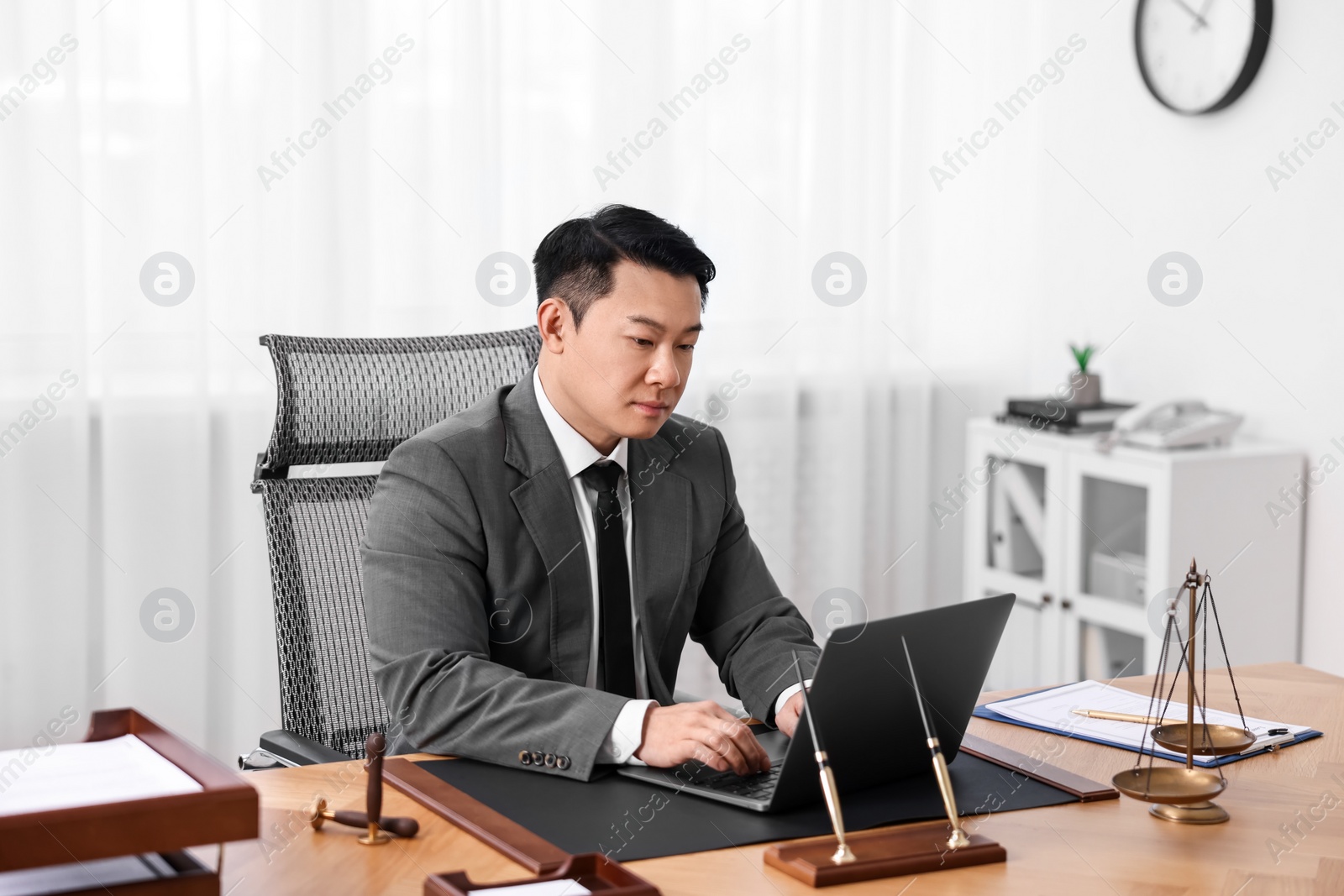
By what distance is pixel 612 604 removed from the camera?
1793mm

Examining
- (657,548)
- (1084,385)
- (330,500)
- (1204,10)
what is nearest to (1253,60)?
(1204,10)

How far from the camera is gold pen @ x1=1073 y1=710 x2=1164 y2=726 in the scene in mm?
1659

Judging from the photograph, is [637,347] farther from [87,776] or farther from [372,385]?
[87,776]

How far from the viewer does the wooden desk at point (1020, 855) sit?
116 centimetres

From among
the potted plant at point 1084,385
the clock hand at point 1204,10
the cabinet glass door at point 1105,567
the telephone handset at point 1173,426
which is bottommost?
the cabinet glass door at point 1105,567

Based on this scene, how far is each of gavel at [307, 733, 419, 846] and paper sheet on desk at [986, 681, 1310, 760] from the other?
810mm

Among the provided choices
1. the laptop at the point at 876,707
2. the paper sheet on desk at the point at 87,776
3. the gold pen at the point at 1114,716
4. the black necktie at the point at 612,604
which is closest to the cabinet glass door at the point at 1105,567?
the gold pen at the point at 1114,716

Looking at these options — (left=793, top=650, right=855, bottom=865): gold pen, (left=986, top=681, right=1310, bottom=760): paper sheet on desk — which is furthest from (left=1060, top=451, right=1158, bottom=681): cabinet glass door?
(left=793, top=650, right=855, bottom=865): gold pen

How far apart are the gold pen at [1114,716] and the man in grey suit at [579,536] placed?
13.7 inches

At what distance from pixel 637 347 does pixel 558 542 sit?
0.28 metres

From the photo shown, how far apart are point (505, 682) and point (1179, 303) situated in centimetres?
252

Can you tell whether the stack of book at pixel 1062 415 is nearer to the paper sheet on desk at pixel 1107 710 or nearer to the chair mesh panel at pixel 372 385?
the paper sheet on desk at pixel 1107 710

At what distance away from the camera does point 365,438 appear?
197 cm

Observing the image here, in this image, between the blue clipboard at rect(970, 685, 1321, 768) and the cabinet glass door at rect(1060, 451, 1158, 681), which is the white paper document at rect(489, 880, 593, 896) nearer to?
the blue clipboard at rect(970, 685, 1321, 768)
